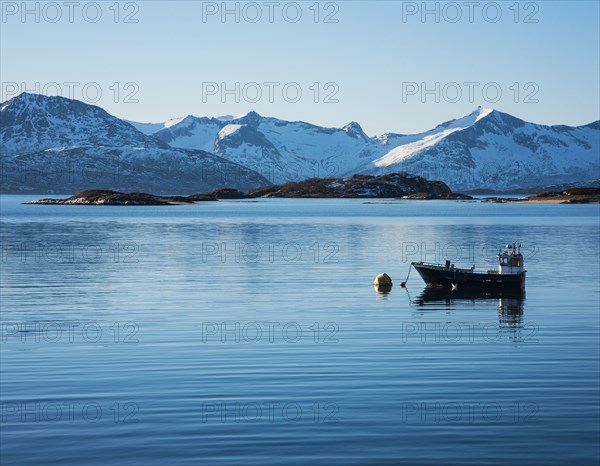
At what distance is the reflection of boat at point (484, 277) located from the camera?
215 feet

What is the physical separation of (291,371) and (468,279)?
34.0 m

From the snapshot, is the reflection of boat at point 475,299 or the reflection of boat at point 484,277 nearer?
the reflection of boat at point 475,299

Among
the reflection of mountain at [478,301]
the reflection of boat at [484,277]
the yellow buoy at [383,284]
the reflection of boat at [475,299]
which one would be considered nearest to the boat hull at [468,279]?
the reflection of boat at [484,277]

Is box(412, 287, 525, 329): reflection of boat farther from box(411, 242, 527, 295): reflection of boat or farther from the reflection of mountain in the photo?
box(411, 242, 527, 295): reflection of boat

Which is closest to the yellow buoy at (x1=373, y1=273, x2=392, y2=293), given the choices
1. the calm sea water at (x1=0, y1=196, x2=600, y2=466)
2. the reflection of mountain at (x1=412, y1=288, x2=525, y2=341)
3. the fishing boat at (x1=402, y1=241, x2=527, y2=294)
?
the calm sea water at (x1=0, y1=196, x2=600, y2=466)

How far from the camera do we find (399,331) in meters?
47.1

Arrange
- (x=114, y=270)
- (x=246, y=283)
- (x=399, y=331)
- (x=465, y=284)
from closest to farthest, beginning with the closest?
(x=399, y=331) → (x=465, y=284) → (x=246, y=283) → (x=114, y=270)

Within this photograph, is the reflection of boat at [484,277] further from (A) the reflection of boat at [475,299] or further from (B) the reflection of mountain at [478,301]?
(B) the reflection of mountain at [478,301]

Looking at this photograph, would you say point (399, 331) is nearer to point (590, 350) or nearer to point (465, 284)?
point (590, 350)

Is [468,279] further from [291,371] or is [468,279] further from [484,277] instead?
[291,371]

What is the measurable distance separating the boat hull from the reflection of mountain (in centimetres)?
46

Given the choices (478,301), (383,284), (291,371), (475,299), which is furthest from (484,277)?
(291,371)

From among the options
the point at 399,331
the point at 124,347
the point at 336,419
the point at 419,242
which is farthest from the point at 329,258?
the point at 336,419

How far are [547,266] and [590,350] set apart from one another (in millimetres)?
49735
